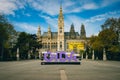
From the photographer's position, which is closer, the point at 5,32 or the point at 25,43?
the point at 5,32

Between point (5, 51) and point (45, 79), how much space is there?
62017mm

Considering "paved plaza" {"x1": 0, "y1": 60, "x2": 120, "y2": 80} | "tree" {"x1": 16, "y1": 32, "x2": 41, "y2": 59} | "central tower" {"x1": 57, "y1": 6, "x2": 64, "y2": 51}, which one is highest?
"central tower" {"x1": 57, "y1": 6, "x2": 64, "y2": 51}

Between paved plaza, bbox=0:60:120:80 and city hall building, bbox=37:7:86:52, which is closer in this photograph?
paved plaza, bbox=0:60:120:80

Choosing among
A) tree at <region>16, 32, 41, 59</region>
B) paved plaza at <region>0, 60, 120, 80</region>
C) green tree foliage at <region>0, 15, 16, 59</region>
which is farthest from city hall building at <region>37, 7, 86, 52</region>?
paved plaza at <region>0, 60, 120, 80</region>

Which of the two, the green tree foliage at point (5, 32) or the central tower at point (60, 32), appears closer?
the green tree foliage at point (5, 32)

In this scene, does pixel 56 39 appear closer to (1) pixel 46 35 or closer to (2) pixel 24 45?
(1) pixel 46 35

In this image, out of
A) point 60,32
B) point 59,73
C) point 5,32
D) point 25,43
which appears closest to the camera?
point 59,73

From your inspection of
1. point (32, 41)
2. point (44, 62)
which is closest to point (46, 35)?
point (32, 41)

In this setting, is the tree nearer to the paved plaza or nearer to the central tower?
the paved plaza

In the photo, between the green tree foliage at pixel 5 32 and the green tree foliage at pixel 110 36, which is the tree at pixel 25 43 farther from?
the green tree foliage at pixel 110 36

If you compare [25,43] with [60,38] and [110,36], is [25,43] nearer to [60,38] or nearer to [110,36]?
[110,36]

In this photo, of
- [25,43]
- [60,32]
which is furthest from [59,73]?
[60,32]

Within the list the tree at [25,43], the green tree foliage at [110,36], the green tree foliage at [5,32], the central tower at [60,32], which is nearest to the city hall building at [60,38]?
the central tower at [60,32]

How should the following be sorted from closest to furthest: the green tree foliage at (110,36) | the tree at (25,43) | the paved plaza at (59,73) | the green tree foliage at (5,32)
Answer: the paved plaza at (59,73) → the green tree foliage at (5,32) → the green tree foliage at (110,36) → the tree at (25,43)
